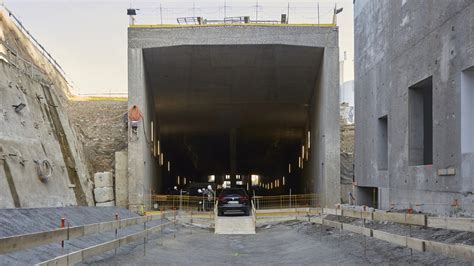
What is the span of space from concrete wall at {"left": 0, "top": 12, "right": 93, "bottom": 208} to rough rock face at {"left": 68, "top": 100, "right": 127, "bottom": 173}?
1.54 meters

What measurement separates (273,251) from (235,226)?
7434mm

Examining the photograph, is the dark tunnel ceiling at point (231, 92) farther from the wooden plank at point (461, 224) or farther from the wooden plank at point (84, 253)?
the wooden plank at point (461, 224)

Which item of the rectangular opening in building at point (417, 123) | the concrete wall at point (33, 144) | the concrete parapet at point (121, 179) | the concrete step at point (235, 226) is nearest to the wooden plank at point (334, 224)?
the rectangular opening in building at point (417, 123)

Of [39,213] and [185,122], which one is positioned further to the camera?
[185,122]

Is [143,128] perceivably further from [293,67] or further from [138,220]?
[138,220]

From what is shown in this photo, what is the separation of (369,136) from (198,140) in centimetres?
2430

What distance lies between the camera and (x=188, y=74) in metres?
29.5

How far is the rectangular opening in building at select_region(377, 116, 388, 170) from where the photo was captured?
72.9ft

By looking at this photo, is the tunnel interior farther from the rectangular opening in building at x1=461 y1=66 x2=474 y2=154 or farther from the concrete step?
the rectangular opening in building at x1=461 y1=66 x2=474 y2=154

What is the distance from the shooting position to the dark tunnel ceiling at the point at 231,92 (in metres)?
27.5

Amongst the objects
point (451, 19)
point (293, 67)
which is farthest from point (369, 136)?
point (451, 19)

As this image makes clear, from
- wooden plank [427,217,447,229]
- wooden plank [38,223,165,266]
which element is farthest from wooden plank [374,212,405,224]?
wooden plank [38,223,165,266]

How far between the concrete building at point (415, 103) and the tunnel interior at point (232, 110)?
5183mm

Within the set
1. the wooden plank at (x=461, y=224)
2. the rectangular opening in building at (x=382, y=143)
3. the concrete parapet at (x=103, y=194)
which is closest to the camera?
the wooden plank at (x=461, y=224)
